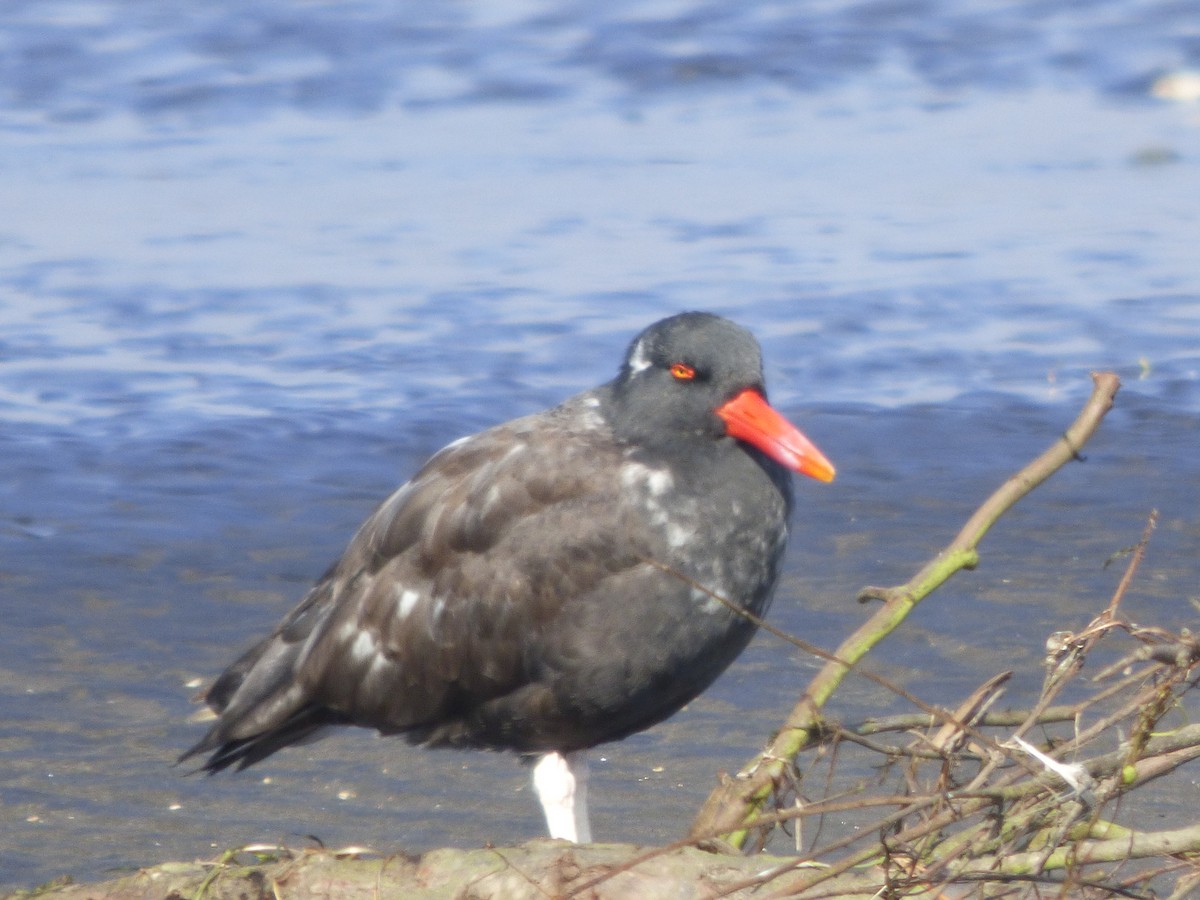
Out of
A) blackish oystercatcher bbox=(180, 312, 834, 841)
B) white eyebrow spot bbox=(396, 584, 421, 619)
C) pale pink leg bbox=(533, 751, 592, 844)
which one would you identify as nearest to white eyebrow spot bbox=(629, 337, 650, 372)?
blackish oystercatcher bbox=(180, 312, 834, 841)

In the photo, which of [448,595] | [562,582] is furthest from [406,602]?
[562,582]

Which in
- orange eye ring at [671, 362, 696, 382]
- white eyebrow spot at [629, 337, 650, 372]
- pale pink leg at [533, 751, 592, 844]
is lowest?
pale pink leg at [533, 751, 592, 844]

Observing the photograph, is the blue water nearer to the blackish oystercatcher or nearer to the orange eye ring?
the blackish oystercatcher

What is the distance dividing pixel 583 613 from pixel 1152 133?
34.1ft

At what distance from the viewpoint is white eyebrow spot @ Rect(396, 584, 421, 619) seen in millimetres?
5602

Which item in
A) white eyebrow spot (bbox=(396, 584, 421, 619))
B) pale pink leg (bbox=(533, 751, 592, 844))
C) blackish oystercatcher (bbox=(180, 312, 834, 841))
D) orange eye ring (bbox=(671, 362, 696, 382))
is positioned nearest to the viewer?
blackish oystercatcher (bbox=(180, 312, 834, 841))

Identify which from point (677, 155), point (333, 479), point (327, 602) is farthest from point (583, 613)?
point (677, 155)

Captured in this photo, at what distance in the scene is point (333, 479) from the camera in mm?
9164

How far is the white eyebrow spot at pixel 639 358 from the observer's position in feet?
17.7

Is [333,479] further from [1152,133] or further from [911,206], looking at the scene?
[1152,133]

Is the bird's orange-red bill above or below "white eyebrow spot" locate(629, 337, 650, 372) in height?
below

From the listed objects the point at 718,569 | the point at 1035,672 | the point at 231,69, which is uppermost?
the point at 231,69

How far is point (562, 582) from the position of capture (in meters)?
5.30

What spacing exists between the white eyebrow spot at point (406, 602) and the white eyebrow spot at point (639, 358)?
936 millimetres
